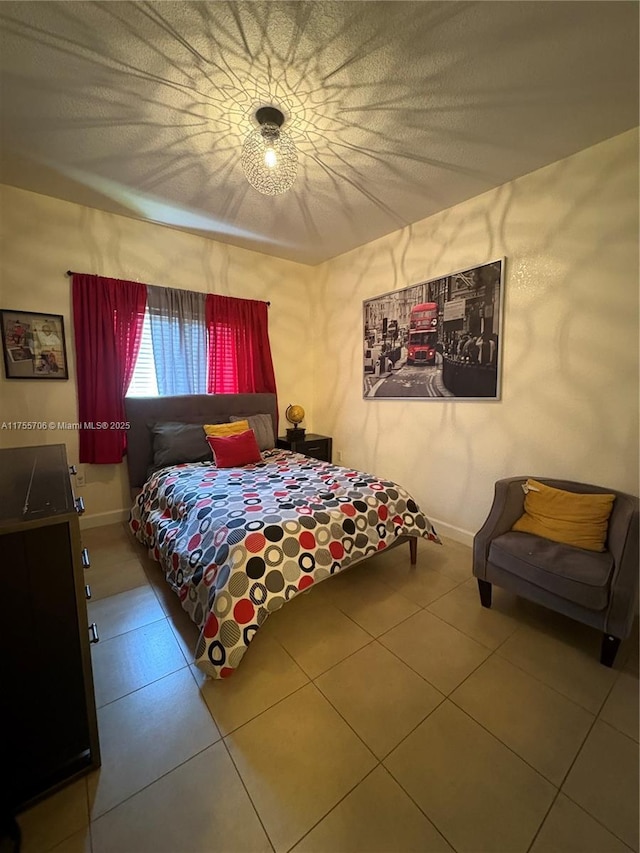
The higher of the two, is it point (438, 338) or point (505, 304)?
point (505, 304)

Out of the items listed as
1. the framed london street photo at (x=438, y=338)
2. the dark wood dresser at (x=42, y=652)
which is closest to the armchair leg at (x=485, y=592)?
the framed london street photo at (x=438, y=338)

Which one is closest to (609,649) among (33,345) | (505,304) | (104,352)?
(505,304)

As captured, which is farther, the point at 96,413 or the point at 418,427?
the point at 418,427

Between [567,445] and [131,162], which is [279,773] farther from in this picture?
[131,162]

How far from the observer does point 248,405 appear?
11.9ft

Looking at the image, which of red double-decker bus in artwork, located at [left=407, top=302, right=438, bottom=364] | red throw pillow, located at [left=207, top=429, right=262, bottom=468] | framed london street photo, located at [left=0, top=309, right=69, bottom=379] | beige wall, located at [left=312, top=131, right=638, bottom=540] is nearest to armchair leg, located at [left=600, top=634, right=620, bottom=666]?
beige wall, located at [left=312, top=131, right=638, bottom=540]

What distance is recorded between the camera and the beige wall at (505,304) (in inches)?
79.3

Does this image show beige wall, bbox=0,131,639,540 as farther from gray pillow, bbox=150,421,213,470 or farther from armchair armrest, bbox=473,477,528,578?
gray pillow, bbox=150,421,213,470

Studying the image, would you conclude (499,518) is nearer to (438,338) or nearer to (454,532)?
(454,532)

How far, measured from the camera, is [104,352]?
114 inches

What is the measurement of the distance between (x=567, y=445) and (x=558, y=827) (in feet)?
6.19

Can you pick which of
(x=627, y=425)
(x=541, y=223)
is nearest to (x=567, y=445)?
(x=627, y=425)

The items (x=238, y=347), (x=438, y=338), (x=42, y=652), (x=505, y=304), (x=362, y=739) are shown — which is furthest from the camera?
(x=238, y=347)

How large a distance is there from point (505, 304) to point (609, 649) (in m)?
2.16
